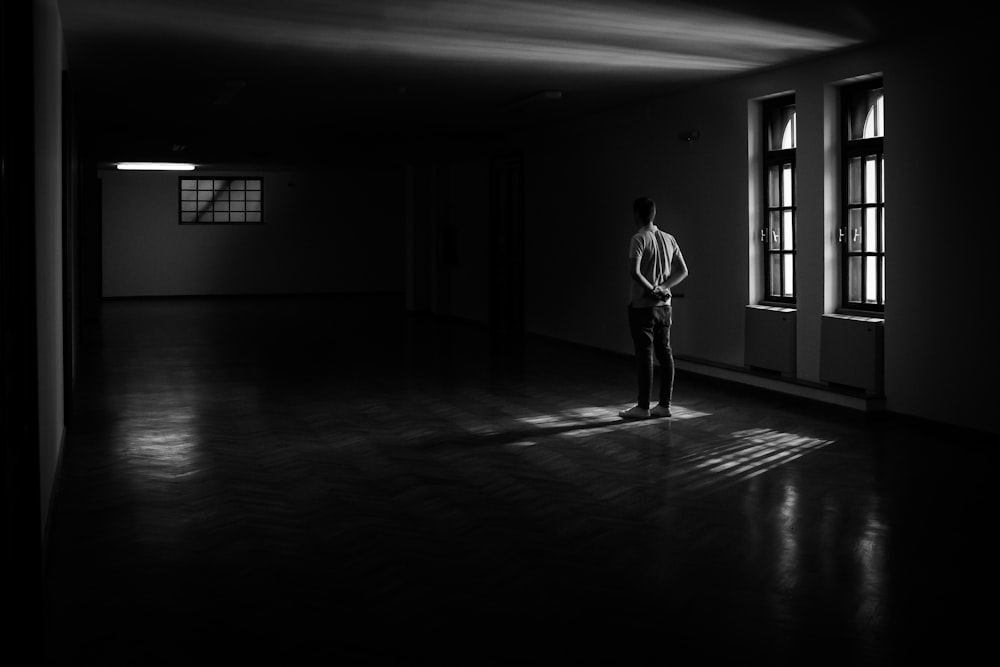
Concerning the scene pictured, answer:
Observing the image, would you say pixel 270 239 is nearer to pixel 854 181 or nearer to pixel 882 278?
pixel 854 181

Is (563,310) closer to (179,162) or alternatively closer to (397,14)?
(397,14)

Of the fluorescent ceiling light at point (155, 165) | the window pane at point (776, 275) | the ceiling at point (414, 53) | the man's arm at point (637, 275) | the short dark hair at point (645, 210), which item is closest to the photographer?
the ceiling at point (414, 53)

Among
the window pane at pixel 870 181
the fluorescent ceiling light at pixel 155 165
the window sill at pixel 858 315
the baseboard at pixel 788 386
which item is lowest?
the baseboard at pixel 788 386

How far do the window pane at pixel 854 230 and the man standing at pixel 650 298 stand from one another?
1549mm

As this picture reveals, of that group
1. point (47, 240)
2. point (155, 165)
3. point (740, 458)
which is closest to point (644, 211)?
point (740, 458)

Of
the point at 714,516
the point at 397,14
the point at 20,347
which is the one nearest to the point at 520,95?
the point at 397,14

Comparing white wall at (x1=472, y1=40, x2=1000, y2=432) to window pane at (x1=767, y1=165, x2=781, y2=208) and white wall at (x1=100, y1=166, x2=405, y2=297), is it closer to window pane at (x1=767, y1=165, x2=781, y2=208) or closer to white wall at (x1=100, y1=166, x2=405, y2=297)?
window pane at (x1=767, y1=165, x2=781, y2=208)

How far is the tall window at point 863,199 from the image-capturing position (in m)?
7.53

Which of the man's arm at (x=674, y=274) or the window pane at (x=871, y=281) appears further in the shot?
the window pane at (x=871, y=281)

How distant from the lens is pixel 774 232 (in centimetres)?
872

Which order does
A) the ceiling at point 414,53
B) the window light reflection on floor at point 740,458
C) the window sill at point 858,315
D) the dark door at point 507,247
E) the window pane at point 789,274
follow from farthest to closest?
the dark door at point 507,247 < the window pane at point 789,274 < the window sill at point 858,315 < the ceiling at point 414,53 < the window light reflection on floor at point 740,458

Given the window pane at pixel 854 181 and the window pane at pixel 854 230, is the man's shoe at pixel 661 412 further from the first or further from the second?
the window pane at pixel 854 181

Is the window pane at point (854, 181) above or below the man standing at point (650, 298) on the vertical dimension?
above

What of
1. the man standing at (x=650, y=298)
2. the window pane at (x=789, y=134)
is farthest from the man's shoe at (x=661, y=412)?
the window pane at (x=789, y=134)
